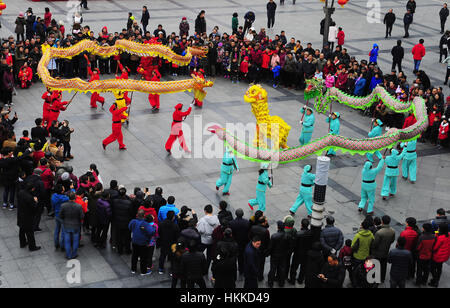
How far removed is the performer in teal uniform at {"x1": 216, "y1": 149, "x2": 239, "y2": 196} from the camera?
15.2 m

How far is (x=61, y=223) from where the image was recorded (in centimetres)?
1274

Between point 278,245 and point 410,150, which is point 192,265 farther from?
point 410,150

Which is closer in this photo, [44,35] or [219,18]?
[44,35]

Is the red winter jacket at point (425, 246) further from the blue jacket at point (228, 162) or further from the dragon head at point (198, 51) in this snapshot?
the dragon head at point (198, 51)

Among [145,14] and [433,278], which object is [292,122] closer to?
[433,278]

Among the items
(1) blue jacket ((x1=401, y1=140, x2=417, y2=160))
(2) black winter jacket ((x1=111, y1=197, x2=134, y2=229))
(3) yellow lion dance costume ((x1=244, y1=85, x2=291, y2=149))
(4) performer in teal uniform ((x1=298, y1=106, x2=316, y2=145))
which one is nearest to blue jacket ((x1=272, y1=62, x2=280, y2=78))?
(4) performer in teal uniform ((x1=298, y1=106, x2=316, y2=145))

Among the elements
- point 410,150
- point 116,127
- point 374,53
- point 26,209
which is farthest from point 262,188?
point 374,53

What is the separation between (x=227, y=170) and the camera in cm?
1533

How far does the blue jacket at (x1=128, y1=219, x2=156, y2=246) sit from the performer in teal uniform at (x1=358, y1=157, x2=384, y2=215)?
550 centimetres

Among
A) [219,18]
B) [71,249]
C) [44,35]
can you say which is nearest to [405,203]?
[71,249]

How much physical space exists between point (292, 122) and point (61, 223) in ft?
33.6

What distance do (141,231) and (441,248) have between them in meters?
5.77

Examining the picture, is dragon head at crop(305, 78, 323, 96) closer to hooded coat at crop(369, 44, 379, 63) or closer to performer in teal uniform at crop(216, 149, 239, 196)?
performer in teal uniform at crop(216, 149, 239, 196)

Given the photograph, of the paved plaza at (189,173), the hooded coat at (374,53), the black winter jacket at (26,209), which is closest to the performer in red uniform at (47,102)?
the paved plaza at (189,173)
